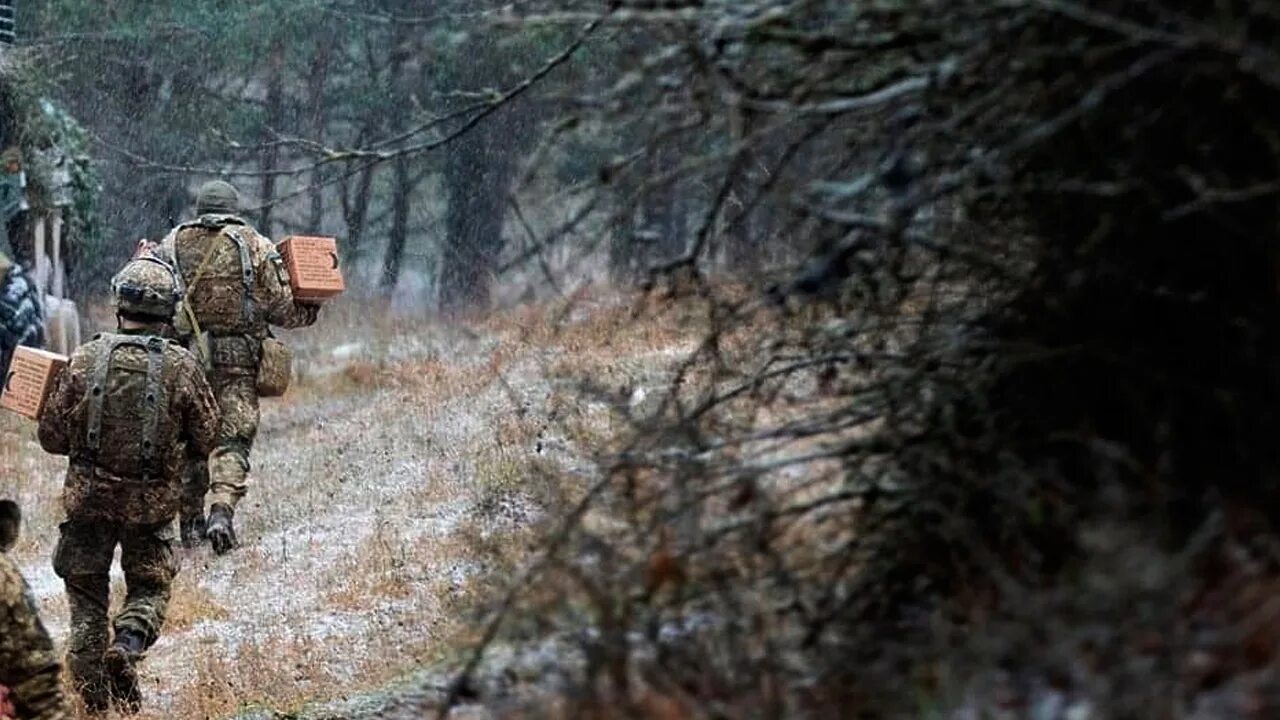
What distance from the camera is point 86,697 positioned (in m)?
8.83

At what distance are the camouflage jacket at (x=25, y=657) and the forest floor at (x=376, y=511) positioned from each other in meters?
1.12

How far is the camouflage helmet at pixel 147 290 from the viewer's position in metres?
9.08

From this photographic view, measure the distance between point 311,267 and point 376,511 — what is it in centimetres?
175

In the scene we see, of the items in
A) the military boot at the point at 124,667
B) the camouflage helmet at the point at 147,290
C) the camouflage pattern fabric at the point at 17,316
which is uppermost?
the camouflage pattern fabric at the point at 17,316

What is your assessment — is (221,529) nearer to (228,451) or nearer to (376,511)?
(228,451)

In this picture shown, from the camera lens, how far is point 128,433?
8.87 metres

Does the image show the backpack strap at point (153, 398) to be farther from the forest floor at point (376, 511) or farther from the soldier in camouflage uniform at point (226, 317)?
the soldier in camouflage uniform at point (226, 317)

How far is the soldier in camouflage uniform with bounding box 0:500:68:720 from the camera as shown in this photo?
5.28 meters

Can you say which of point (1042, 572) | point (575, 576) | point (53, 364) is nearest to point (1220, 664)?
point (1042, 572)

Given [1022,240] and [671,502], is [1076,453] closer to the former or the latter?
[1022,240]

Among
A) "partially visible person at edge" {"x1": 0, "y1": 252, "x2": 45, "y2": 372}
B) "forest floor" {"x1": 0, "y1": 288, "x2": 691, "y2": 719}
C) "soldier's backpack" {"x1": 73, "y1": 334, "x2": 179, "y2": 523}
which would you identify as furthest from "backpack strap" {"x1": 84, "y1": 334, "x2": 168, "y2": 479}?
"partially visible person at edge" {"x1": 0, "y1": 252, "x2": 45, "y2": 372}

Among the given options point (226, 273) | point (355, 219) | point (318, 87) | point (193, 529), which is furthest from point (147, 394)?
point (355, 219)

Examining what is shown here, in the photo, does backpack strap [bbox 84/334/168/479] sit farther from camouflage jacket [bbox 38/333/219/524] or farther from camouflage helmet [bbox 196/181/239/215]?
camouflage helmet [bbox 196/181/239/215]

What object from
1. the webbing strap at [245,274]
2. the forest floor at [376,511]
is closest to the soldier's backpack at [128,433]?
the forest floor at [376,511]
